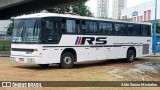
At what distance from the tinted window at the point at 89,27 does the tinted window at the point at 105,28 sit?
0.65 metres

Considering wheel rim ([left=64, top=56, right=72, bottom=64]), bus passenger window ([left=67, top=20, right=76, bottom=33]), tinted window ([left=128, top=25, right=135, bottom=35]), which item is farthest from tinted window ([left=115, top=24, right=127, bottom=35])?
wheel rim ([left=64, top=56, right=72, bottom=64])

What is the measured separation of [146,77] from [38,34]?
599 centimetres

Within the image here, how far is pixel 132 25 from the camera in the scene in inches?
1056

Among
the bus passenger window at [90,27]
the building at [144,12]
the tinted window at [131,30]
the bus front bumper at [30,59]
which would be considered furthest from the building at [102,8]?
the bus front bumper at [30,59]

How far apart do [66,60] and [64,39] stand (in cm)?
119

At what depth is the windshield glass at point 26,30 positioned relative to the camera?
19.2 meters

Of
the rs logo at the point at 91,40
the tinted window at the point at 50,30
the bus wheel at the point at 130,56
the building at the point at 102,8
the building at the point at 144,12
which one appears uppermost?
the building at the point at 102,8

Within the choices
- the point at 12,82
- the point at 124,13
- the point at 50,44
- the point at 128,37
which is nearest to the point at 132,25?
the point at 128,37

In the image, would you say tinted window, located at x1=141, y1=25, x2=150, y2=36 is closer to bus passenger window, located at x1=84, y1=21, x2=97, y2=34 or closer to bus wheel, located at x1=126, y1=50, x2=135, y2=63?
bus wheel, located at x1=126, y1=50, x2=135, y2=63

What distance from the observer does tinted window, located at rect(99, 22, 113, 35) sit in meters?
23.3

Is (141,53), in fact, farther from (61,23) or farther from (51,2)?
(51,2)

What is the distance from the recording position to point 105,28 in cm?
2383

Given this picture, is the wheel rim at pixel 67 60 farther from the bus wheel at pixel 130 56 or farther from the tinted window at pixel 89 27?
the bus wheel at pixel 130 56

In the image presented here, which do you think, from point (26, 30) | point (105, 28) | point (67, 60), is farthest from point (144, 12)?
point (26, 30)
